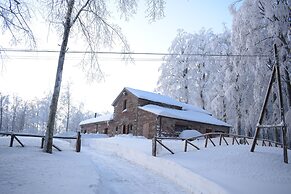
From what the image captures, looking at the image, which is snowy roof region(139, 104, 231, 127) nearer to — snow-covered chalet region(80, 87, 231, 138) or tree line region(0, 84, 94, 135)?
snow-covered chalet region(80, 87, 231, 138)

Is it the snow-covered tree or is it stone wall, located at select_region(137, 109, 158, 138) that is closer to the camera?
stone wall, located at select_region(137, 109, 158, 138)

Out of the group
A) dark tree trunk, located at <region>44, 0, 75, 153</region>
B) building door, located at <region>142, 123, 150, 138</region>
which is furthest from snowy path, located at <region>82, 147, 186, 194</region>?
building door, located at <region>142, 123, 150, 138</region>

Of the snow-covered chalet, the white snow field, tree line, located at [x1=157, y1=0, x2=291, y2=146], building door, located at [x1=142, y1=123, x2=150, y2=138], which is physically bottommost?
the white snow field

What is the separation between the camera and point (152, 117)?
2681 cm

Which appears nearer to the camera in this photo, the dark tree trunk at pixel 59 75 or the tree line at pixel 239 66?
the dark tree trunk at pixel 59 75

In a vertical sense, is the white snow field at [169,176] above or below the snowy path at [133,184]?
above

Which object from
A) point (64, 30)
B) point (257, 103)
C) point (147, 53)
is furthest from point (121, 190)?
point (257, 103)

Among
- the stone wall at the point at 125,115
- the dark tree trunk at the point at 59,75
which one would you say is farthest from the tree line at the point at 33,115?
the dark tree trunk at the point at 59,75

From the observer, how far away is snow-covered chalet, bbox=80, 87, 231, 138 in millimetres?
26406

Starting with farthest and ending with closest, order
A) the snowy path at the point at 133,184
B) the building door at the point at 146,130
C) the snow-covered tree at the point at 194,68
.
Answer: the snow-covered tree at the point at 194,68 < the building door at the point at 146,130 < the snowy path at the point at 133,184

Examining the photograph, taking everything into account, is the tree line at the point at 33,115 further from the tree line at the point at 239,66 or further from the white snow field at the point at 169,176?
the white snow field at the point at 169,176

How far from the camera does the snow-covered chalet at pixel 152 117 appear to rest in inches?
1040

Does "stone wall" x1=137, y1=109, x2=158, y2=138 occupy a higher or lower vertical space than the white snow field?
higher

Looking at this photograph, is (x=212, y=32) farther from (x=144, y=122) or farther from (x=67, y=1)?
(x=67, y=1)
